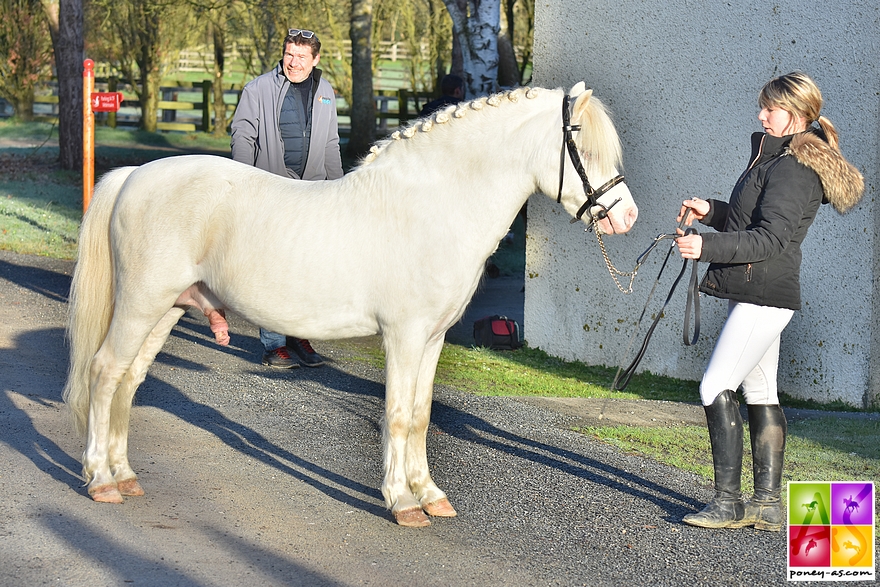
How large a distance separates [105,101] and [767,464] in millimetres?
8736

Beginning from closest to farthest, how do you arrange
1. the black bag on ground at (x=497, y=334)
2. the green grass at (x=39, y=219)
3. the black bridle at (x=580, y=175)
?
the black bridle at (x=580, y=175) < the black bag on ground at (x=497, y=334) < the green grass at (x=39, y=219)

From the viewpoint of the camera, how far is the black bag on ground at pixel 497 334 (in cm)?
912

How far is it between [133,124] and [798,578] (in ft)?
94.7

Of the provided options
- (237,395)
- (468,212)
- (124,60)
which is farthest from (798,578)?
Result: (124,60)

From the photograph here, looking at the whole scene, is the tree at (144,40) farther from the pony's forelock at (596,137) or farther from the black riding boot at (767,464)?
the black riding boot at (767,464)

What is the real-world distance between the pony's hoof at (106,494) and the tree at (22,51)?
2570 cm

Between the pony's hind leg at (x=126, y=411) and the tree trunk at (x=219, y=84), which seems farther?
the tree trunk at (x=219, y=84)

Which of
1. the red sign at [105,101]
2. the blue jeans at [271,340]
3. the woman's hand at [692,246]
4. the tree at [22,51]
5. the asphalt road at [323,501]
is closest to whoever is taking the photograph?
the asphalt road at [323,501]

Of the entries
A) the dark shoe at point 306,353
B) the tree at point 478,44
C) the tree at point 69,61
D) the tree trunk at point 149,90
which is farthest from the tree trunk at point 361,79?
the dark shoe at point 306,353

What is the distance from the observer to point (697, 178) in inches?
313

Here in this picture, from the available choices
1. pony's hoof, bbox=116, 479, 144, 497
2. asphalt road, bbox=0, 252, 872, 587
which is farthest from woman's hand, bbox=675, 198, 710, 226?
pony's hoof, bbox=116, 479, 144, 497

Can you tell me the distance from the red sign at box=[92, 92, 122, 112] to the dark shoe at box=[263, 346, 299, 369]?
15.2 ft

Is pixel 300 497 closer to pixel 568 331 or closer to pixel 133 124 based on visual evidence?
pixel 568 331

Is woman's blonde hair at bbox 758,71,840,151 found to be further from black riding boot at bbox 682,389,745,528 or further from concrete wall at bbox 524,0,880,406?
concrete wall at bbox 524,0,880,406
